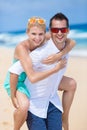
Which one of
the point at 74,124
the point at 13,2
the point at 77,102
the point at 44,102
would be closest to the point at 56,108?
the point at 44,102

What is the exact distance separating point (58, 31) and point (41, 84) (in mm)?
244

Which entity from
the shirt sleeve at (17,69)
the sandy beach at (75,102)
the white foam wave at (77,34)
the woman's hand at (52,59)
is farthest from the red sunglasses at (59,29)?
the white foam wave at (77,34)

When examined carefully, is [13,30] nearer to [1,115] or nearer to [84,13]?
[84,13]

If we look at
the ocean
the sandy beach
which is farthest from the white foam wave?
the sandy beach

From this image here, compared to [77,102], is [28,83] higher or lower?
higher

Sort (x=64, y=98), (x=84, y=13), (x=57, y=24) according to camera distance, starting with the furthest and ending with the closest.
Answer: (x=84, y=13) → (x=64, y=98) → (x=57, y=24)

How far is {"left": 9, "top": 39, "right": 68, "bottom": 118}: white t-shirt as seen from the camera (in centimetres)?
163

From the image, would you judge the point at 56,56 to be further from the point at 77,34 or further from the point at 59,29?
the point at 77,34

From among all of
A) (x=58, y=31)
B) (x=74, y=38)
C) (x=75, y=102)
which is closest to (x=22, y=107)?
(x=58, y=31)

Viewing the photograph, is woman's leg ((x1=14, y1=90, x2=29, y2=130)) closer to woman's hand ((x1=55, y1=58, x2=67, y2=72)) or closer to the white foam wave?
woman's hand ((x1=55, y1=58, x2=67, y2=72))

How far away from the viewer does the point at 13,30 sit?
168 inches

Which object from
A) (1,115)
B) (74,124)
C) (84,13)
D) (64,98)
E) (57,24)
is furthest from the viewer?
(84,13)

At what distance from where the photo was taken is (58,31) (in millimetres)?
1653

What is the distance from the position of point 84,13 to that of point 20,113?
7.43ft
